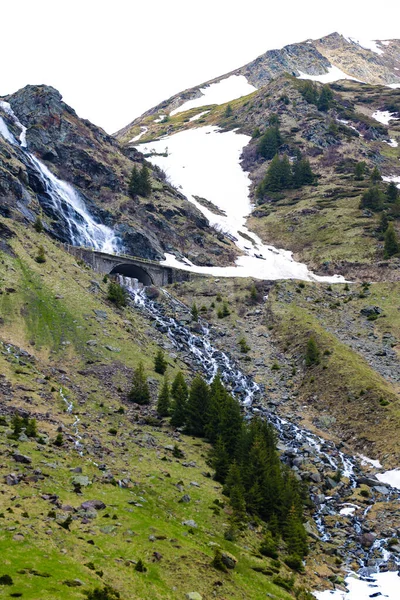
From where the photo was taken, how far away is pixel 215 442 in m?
50.1

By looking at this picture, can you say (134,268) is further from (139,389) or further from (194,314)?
(139,389)

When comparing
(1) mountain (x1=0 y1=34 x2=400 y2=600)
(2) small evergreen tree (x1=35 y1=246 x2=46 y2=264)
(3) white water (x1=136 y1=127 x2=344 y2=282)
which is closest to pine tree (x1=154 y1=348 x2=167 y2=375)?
(1) mountain (x1=0 y1=34 x2=400 y2=600)

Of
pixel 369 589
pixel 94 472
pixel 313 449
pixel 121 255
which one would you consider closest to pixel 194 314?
pixel 121 255

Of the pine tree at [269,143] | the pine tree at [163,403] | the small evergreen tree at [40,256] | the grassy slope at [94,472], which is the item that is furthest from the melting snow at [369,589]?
the pine tree at [269,143]

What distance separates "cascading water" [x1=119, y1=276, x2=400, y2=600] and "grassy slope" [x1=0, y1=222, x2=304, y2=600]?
20.3 ft

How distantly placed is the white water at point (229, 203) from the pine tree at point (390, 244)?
10928 millimetres

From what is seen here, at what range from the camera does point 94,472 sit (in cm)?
3628

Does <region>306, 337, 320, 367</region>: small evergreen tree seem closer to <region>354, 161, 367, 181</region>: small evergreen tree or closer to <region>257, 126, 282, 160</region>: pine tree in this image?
<region>354, 161, 367, 181</region>: small evergreen tree

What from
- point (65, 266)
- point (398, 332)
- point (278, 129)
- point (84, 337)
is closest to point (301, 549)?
point (84, 337)

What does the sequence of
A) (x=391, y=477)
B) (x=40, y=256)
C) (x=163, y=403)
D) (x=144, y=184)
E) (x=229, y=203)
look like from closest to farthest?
(x=391, y=477), (x=163, y=403), (x=40, y=256), (x=144, y=184), (x=229, y=203)

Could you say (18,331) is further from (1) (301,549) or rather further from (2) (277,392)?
(1) (301,549)

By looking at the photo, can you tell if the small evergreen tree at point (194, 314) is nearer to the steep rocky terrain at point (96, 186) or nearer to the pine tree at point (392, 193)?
the steep rocky terrain at point (96, 186)

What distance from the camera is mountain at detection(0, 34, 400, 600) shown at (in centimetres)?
2922

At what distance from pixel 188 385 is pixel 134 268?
42528mm
